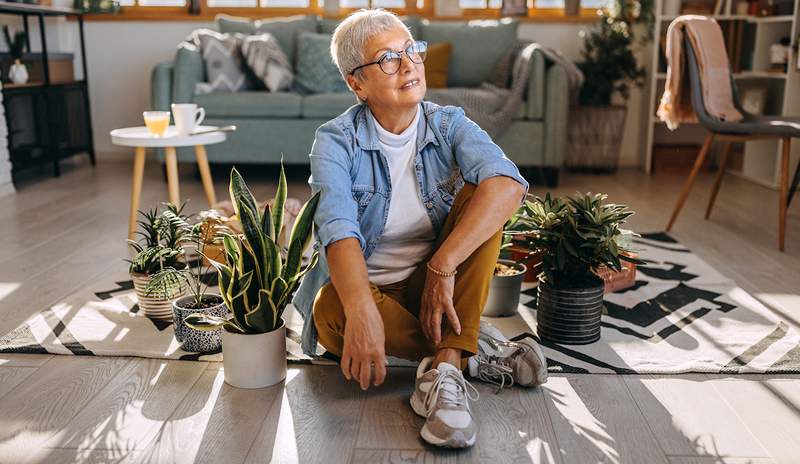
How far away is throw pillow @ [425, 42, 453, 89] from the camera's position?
14.9 ft

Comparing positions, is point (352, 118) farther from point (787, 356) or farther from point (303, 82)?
point (303, 82)

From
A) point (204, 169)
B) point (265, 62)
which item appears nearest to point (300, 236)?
point (204, 169)

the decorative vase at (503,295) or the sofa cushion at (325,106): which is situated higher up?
the sofa cushion at (325,106)

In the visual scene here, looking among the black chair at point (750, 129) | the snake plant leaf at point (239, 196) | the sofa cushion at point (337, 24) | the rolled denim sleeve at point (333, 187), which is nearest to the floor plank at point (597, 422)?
the rolled denim sleeve at point (333, 187)

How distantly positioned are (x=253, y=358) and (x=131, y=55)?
13.1 ft

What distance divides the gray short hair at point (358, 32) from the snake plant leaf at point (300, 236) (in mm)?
314

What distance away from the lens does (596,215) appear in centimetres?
193

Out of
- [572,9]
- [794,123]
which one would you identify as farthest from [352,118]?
[572,9]

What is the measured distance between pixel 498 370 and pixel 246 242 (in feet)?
2.12

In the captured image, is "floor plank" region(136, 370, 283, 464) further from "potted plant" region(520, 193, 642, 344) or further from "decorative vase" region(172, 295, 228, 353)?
"potted plant" region(520, 193, 642, 344)

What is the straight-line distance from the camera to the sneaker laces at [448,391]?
1.53 m

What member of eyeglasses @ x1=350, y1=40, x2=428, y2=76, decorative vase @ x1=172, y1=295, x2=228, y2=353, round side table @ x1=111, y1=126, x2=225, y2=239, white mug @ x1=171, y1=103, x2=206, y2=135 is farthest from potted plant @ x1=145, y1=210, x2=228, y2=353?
white mug @ x1=171, y1=103, x2=206, y2=135

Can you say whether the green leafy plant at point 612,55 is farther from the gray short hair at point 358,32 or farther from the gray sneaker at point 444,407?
the gray sneaker at point 444,407

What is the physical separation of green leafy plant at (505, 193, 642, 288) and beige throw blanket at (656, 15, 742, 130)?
139 cm
